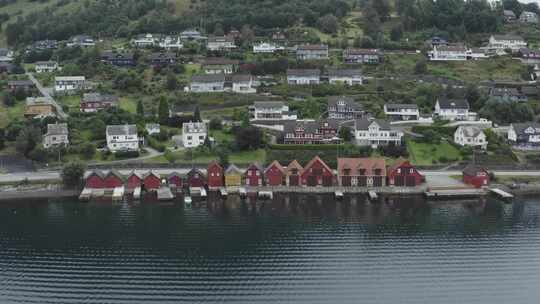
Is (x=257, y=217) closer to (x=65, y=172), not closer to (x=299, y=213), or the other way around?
(x=299, y=213)

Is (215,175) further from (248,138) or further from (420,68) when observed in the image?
(420,68)

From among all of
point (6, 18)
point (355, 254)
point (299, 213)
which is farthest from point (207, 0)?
point (355, 254)

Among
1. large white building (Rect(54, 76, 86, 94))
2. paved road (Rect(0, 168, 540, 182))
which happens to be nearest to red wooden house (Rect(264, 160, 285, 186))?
paved road (Rect(0, 168, 540, 182))

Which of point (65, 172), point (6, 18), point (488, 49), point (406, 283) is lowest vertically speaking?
point (406, 283)

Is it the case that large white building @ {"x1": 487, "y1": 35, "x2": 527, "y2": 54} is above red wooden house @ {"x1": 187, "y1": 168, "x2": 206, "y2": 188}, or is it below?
above

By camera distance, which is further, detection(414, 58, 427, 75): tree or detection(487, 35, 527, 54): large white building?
detection(487, 35, 527, 54): large white building

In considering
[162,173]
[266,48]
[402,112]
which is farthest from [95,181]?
[266,48]

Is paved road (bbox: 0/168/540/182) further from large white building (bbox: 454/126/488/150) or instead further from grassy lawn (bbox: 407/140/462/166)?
large white building (bbox: 454/126/488/150)
